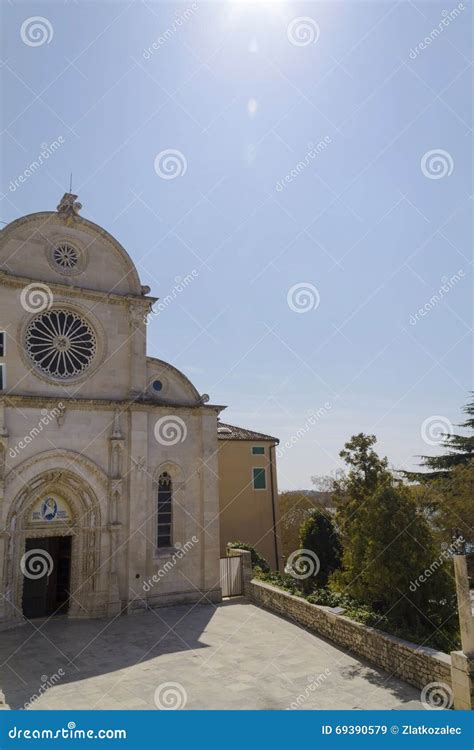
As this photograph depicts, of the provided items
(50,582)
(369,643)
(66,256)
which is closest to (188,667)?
(369,643)

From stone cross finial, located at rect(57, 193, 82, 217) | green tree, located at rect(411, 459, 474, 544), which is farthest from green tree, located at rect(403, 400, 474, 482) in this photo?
stone cross finial, located at rect(57, 193, 82, 217)

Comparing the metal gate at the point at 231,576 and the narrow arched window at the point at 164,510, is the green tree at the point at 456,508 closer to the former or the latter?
the metal gate at the point at 231,576

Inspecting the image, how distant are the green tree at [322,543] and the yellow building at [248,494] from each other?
7.77m

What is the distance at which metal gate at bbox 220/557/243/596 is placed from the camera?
68.0ft

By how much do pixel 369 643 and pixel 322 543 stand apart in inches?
297

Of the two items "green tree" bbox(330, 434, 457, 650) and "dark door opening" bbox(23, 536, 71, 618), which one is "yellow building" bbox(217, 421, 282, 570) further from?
"green tree" bbox(330, 434, 457, 650)

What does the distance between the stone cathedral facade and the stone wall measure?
3.57 meters

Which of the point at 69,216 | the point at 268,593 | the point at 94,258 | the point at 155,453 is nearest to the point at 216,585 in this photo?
the point at 268,593

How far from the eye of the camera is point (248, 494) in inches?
1139

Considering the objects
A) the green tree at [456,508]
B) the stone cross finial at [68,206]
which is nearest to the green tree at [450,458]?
the green tree at [456,508]

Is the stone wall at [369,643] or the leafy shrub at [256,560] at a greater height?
the leafy shrub at [256,560]

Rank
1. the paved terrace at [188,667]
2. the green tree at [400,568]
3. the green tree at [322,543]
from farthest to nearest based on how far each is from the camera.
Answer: the green tree at [322,543], the green tree at [400,568], the paved terrace at [188,667]

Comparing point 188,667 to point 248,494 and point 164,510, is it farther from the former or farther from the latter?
point 248,494

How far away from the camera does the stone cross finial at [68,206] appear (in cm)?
1970
